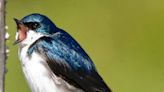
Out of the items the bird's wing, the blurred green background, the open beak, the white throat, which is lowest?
the blurred green background

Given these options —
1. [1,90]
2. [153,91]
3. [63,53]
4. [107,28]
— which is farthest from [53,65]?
[107,28]

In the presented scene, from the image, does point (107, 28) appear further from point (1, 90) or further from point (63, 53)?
point (1, 90)

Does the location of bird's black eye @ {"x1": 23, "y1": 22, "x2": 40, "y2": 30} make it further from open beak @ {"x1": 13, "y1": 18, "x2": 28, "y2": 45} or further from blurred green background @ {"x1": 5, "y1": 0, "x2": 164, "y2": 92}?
blurred green background @ {"x1": 5, "y1": 0, "x2": 164, "y2": 92}

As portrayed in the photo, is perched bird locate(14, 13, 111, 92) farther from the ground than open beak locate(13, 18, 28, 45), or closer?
closer

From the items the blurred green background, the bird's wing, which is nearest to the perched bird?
the bird's wing

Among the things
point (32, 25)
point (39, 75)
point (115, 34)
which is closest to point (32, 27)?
point (32, 25)

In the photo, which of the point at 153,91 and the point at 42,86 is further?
the point at 153,91

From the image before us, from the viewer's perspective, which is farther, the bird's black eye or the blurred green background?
the blurred green background
